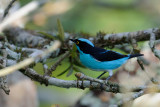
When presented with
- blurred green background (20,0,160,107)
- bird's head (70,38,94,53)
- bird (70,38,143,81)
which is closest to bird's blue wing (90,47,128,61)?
bird (70,38,143,81)

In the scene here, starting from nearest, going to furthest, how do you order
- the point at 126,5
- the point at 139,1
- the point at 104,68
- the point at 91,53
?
the point at 104,68 < the point at 91,53 < the point at 126,5 < the point at 139,1

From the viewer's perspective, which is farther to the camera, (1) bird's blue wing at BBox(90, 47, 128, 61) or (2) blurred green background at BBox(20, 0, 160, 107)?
(2) blurred green background at BBox(20, 0, 160, 107)

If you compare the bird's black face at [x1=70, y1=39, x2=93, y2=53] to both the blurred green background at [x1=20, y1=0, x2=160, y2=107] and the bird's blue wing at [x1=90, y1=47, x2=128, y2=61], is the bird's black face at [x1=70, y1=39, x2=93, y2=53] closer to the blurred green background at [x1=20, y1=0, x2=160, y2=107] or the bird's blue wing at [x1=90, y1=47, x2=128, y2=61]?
the bird's blue wing at [x1=90, y1=47, x2=128, y2=61]

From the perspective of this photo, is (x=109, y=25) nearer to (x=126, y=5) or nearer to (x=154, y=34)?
(x=126, y=5)

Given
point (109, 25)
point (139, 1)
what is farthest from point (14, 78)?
point (139, 1)

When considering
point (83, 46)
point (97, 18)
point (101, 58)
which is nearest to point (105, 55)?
point (101, 58)

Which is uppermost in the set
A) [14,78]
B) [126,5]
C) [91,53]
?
[126,5]

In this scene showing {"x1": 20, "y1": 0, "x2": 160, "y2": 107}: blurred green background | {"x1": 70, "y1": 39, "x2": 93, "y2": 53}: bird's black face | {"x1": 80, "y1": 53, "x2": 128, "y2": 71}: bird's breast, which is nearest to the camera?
{"x1": 80, "y1": 53, "x2": 128, "y2": 71}: bird's breast

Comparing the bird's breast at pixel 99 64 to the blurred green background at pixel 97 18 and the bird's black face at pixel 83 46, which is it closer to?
the bird's black face at pixel 83 46

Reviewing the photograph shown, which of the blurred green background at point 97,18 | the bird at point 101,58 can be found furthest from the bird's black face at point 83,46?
the blurred green background at point 97,18
